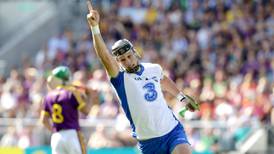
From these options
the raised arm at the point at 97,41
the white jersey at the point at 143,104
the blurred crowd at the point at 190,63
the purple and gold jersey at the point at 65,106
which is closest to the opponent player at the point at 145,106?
the white jersey at the point at 143,104

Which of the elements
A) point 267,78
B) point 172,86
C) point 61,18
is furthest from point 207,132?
point 61,18

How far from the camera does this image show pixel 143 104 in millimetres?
12016

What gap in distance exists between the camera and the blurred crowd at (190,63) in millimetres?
20281

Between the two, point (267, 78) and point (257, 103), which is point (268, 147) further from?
point (267, 78)

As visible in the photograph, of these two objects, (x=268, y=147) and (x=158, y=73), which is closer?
(x=158, y=73)

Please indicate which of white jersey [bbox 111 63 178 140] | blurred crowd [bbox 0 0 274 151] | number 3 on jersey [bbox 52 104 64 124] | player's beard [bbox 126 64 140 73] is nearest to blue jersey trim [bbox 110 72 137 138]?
white jersey [bbox 111 63 178 140]

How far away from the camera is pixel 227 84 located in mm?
21688

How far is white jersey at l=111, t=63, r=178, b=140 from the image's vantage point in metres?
12.0

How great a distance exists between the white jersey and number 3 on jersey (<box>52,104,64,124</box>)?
326cm

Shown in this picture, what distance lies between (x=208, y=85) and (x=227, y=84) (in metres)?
0.66

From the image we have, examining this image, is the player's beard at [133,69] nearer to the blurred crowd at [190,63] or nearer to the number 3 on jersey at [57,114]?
the number 3 on jersey at [57,114]

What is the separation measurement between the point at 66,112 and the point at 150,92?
3389mm

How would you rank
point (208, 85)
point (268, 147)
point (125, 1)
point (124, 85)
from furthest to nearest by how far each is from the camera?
point (125, 1) → point (208, 85) → point (268, 147) → point (124, 85)

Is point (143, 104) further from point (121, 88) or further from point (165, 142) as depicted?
point (165, 142)
